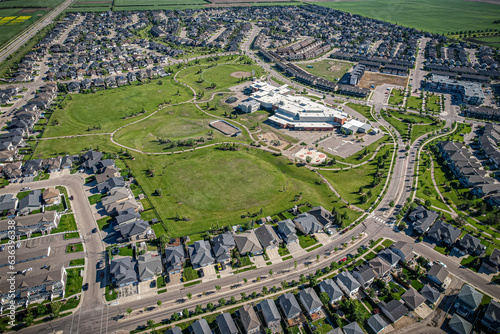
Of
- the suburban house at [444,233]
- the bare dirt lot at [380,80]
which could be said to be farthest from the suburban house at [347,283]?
the bare dirt lot at [380,80]

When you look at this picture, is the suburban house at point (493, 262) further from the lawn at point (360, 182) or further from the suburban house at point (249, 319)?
the suburban house at point (249, 319)

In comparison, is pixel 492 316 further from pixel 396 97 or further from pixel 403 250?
pixel 396 97

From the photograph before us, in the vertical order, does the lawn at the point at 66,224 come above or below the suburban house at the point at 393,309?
above

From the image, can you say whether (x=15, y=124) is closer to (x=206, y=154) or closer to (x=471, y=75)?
(x=206, y=154)

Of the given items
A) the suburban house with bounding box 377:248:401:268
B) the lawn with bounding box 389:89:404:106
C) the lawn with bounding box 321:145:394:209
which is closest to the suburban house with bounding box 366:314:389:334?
the suburban house with bounding box 377:248:401:268

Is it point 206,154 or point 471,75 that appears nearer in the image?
point 206,154

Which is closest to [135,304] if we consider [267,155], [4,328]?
[4,328]
